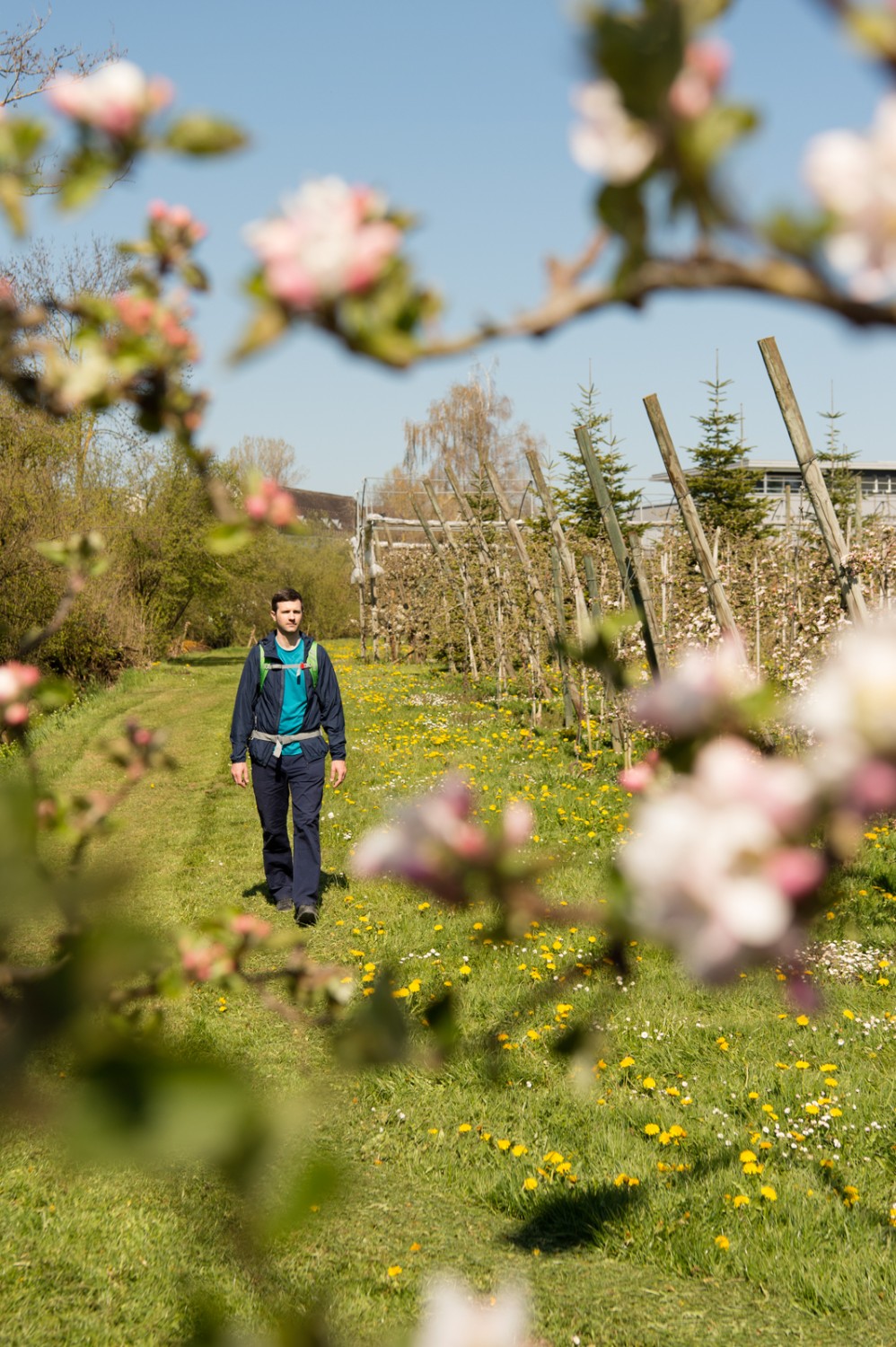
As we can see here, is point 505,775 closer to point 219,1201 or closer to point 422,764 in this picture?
point 422,764

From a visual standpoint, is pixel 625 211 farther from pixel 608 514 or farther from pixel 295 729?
pixel 608 514

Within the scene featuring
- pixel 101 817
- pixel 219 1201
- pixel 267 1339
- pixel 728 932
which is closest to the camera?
pixel 728 932

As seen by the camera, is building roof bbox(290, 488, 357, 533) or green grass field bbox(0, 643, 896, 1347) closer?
green grass field bbox(0, 643, 896, 1347)

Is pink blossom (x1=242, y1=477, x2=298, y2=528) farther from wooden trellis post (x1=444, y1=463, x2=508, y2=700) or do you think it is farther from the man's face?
wooden trellis post (x1=444, y1=463, x2=508, y2=700)

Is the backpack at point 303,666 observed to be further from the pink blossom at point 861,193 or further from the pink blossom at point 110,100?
the pink blossom at point 861,193

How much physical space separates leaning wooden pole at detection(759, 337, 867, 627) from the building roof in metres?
51.7

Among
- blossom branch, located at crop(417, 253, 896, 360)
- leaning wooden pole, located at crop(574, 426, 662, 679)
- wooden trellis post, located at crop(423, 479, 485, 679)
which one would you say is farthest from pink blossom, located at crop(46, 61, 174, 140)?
wooden trellis post, located at crop(423, 479, 485, 679)

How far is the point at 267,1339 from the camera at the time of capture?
2.24ft

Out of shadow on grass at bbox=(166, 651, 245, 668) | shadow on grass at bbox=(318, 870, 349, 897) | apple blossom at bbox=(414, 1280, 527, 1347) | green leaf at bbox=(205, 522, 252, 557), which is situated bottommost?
shadow on grass at bbox=(318, 870, 349, 897)

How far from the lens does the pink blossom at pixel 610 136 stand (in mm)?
523

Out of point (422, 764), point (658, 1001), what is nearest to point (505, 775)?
point (422, 764)

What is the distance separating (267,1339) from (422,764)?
27.4 feet

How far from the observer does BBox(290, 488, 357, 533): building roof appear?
5816 centimetres

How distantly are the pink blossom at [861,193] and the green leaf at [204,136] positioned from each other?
434 millimetres
